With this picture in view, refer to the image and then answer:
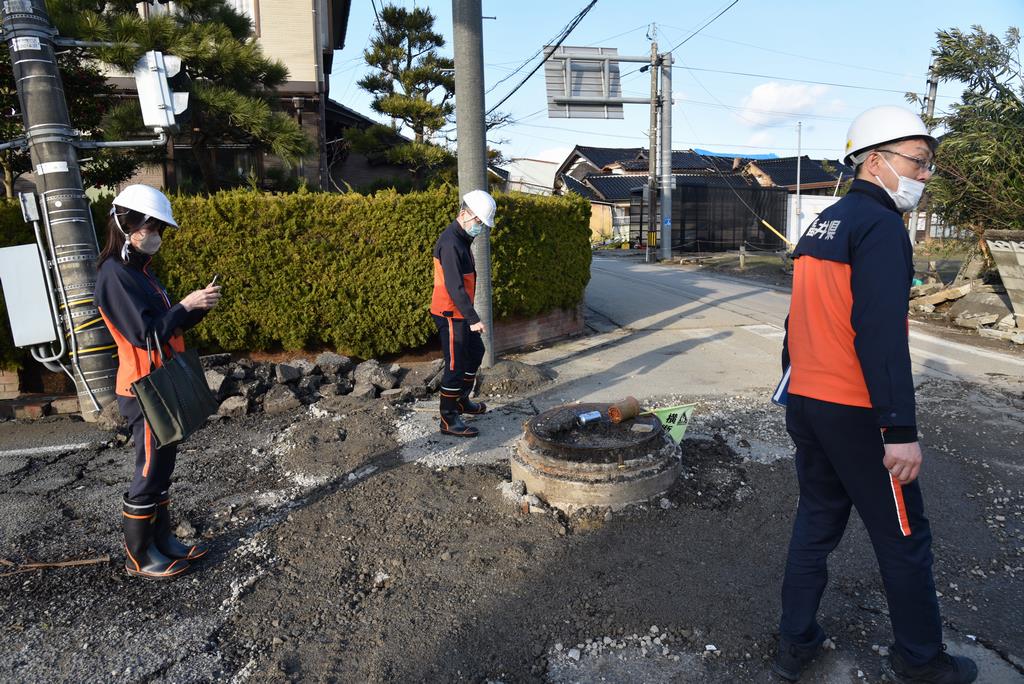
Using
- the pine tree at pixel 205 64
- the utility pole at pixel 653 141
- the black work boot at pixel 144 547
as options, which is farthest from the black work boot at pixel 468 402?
the utility pole at pixel 653 141

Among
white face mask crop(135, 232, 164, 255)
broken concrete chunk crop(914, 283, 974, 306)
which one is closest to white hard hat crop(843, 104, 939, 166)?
white face mask crop(135, 232, 164, 255)

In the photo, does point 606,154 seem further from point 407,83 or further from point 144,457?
point 144,457

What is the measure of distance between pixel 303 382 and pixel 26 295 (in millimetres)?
2293

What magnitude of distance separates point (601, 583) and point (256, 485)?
242 cm

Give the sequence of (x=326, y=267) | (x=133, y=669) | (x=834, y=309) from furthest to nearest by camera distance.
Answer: (x=326, y=267)
(x=133, y=669)
(x=834, y=309)

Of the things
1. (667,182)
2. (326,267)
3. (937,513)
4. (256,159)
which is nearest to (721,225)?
(667,182)

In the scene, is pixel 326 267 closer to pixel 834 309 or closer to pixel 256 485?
pixel 256 485

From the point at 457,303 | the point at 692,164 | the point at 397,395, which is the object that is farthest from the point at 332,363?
the point at 692,164

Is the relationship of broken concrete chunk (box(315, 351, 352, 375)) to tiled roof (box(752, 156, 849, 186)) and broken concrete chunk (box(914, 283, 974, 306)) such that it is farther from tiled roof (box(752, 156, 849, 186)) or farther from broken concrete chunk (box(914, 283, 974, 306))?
tiled roof (box(752, 156, 849, 186))

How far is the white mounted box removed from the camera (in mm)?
5516

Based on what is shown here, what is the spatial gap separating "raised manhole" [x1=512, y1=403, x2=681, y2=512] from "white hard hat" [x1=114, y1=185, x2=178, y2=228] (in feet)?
7.60

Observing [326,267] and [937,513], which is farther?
[326,267]

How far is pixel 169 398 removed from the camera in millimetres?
3141

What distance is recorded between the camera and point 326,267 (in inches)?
279
